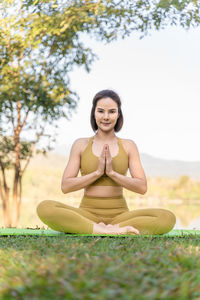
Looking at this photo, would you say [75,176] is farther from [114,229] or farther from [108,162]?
[114,229]

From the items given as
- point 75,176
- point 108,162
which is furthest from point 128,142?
point 75,176

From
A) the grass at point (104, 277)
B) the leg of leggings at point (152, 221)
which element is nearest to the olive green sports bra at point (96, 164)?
the leg of leggings at point (152, 221)

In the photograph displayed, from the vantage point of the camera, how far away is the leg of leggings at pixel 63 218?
348 centimetres

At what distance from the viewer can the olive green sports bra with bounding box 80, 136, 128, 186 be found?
12.3ft

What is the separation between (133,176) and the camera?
3.76 m

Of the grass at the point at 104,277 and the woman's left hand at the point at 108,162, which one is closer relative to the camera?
the grass at the point at 104,277

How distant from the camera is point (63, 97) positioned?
22.1 feet

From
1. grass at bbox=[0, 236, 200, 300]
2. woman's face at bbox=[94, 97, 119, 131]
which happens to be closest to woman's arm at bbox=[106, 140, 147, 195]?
woman's face at bbox=[94, 97, 119, 131]

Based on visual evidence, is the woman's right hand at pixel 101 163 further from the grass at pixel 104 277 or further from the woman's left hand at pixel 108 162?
the grass at pixel 104 277

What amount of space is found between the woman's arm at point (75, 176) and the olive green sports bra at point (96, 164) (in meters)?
0.06

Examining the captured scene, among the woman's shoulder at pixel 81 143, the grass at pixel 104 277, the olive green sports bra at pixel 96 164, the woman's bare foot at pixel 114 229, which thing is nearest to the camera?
the grass at pixel 104 277

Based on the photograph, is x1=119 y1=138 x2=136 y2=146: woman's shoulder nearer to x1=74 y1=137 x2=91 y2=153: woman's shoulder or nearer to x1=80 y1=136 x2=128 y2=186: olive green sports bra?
x1=80 y1=136 x2=128 y2=186: olive green sports bra

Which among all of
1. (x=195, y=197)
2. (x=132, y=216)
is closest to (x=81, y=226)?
(x=132, y=216)

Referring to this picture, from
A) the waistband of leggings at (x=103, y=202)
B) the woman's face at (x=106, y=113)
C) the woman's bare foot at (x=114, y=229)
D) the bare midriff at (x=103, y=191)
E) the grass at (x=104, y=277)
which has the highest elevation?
the woman's face at (x=106, y=113)
